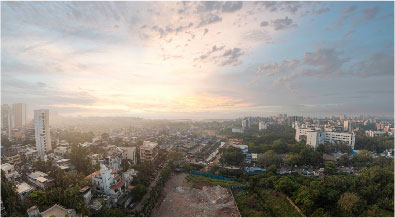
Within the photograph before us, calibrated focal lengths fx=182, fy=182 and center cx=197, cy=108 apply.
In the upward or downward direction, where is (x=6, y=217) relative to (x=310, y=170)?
upward

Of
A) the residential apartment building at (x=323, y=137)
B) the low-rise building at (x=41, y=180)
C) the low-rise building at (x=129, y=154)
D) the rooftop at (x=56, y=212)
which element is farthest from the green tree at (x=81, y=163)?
the residential apartment building at (x=323, y=137)

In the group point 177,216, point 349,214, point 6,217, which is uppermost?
point 6,217

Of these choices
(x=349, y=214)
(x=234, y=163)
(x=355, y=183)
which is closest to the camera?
(x=349, y=214)

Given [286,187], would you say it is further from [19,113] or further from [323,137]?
[19,113]

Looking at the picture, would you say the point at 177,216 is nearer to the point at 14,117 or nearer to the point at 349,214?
the point at 349,214

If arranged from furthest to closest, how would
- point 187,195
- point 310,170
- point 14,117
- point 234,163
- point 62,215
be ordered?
point 14,117 < point 234,163 < point 310,170 < point 187,195 < point 62,215

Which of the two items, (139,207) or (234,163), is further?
(234,163)

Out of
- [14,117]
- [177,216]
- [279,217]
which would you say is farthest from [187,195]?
[14,117]

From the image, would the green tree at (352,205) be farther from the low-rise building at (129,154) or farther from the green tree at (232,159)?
the low-rise building at (129,154)

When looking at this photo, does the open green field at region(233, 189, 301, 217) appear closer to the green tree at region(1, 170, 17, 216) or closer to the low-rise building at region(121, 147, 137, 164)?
the low-rise building at region(121, 147, 137, 164)
